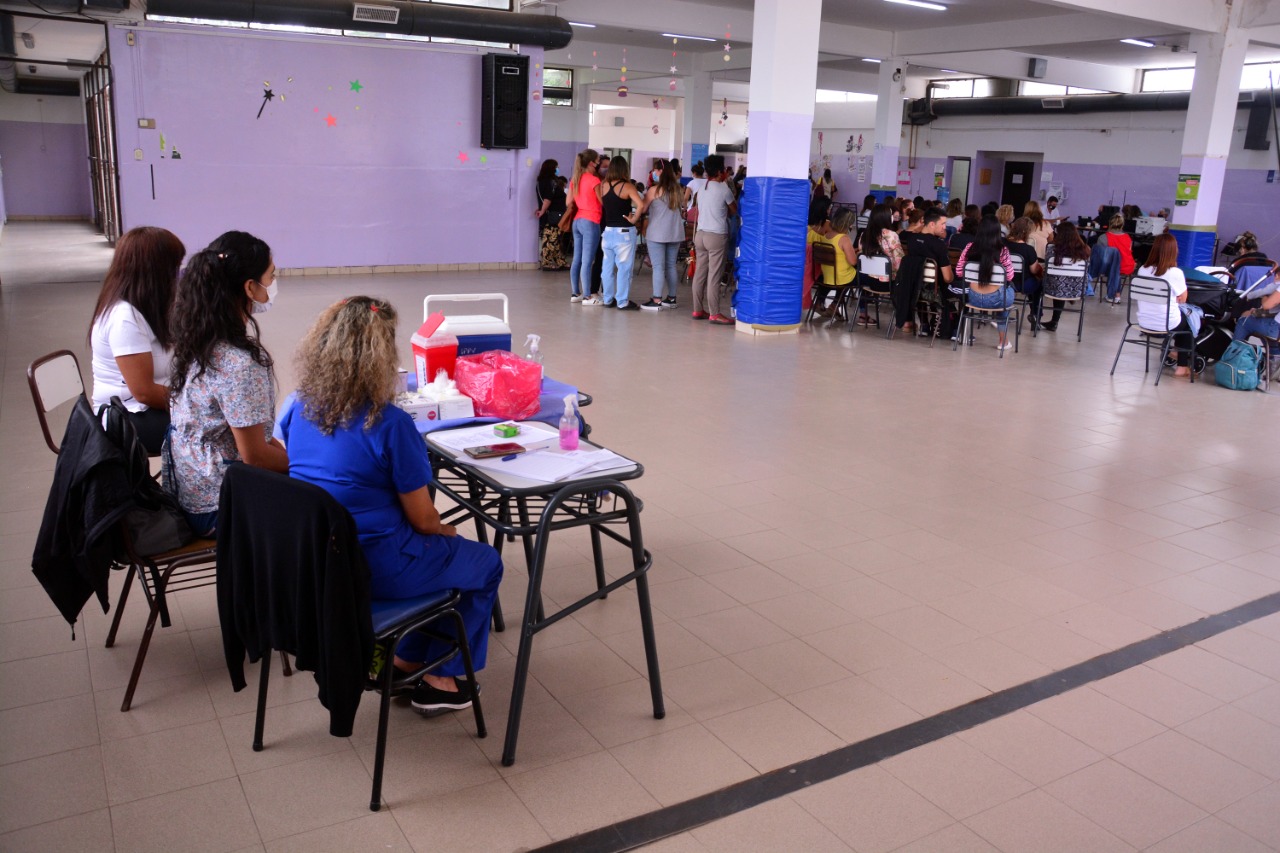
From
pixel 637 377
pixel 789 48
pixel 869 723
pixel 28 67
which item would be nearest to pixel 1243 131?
pixel 789 48

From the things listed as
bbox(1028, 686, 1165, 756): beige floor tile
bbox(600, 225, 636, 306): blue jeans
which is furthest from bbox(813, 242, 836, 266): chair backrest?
bbox(1028, 686, 1165, 756): beige floor tile

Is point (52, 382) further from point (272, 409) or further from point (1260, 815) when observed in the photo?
point (1260, 815)

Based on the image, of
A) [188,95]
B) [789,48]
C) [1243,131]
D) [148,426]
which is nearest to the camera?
[148,426]

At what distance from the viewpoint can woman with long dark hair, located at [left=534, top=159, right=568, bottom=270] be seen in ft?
39.1

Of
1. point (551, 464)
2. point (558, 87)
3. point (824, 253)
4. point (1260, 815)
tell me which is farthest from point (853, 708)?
point (558, 87)

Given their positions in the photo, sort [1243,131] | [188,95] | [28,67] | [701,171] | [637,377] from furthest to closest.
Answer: [28,67], [1243,131], [701,171], [188,95], [637,377]

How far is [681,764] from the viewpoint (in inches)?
99.8

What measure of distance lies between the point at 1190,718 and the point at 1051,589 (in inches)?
34.7

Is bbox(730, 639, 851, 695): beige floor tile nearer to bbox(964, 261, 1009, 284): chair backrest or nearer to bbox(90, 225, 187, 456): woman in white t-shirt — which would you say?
bbox(90, 225, 187, 456): woman in white t-shirt

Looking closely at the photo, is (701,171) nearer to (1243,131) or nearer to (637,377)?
(637,377)

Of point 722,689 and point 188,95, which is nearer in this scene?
point 722,689

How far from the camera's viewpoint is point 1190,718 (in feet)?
9.40

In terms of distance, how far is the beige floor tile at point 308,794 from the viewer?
2.24m

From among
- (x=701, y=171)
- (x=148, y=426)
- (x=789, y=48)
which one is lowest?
(x=148, y=426)
